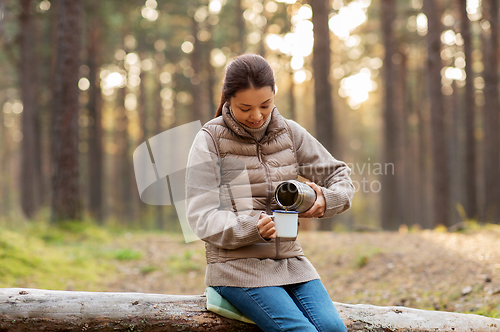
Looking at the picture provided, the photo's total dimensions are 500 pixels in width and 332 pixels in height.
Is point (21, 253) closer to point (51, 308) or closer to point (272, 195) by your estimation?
point (51, 308)

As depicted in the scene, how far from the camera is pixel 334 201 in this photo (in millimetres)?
2430

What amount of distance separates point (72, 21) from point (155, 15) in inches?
394

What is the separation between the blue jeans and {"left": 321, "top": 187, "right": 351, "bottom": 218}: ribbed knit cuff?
47 centimetres

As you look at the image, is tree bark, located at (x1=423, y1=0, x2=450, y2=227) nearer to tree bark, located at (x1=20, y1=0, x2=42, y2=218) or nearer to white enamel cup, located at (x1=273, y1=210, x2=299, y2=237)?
white enamel cup, located at (x1=273, y1=210, x2=299, y2=237)

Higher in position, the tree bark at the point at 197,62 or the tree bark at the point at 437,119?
the tree bark at the point at 197,62

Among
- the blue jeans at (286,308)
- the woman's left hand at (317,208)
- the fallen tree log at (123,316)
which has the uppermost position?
the woman's left hand at (317,208)

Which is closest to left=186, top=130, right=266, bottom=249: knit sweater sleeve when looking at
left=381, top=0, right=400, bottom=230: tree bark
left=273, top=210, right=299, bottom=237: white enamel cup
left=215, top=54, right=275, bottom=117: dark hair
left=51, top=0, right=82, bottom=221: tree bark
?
left=273, top=210, right=299, bottom=237: white enamel cup

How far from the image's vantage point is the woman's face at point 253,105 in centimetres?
233

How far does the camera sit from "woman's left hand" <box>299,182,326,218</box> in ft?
7.60

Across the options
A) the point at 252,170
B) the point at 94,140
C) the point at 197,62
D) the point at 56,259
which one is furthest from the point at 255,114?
the point at 197,62

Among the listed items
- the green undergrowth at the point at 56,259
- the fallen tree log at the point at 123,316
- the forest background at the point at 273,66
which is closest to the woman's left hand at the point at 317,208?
the fallen tree log at the point at 123,316

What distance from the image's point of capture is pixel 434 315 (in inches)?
111

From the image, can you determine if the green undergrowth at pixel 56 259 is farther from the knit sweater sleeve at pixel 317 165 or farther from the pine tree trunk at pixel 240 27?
the pine tree trunk at pixel 240 27

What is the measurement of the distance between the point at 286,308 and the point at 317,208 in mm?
579
